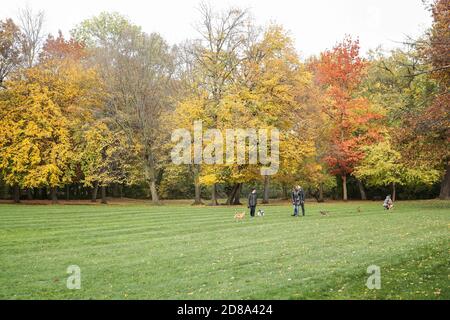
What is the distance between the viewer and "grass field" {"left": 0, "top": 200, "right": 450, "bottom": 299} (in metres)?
9.50

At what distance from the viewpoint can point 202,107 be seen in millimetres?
40531

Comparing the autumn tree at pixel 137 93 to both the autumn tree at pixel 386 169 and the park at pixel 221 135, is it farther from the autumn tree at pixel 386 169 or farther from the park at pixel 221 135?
the autumn tree at pixel 386 169

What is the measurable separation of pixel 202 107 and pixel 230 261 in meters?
29.2

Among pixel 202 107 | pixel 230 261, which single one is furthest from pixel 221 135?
pixel 230 261

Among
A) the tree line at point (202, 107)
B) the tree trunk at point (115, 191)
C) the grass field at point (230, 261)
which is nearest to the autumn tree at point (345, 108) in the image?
the tree line at point (202, 107)

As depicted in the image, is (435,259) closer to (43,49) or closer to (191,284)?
(191,284)

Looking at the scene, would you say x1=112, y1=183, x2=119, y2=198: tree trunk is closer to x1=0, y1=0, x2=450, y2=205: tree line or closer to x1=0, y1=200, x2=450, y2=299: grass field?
x1=0, y1=0, x2=450, y2=205: tree line

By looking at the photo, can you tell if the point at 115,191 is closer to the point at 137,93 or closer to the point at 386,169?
the point at 137,93

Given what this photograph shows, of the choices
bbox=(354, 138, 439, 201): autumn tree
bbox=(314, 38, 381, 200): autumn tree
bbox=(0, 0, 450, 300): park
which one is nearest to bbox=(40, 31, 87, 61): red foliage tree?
bbox=(0, 0, 450, 300): park

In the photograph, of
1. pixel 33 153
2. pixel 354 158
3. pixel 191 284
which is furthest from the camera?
pixel 354 158

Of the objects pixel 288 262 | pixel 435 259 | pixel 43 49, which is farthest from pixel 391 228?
pixel 43 49
